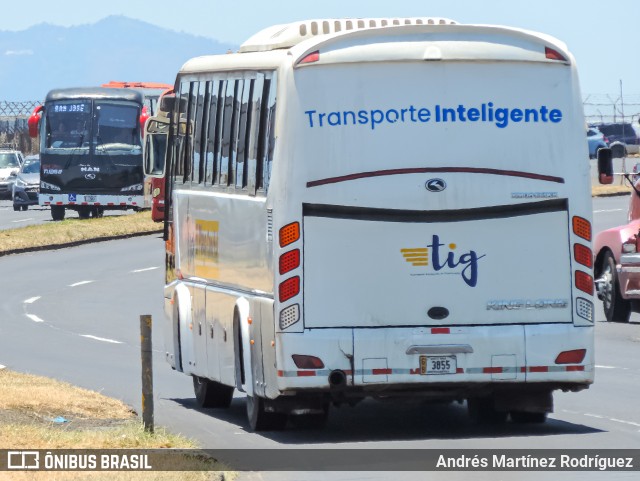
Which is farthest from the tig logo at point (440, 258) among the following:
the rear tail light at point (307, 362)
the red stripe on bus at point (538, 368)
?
the rear tail light at point (307, 362)

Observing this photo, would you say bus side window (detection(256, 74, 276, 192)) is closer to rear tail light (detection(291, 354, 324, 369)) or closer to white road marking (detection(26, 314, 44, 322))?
rear tail light (detection(291, 354, 324, 369))

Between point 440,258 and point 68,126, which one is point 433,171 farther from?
point 68,126

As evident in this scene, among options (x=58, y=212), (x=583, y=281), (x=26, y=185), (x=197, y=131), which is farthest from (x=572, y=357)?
(x=26, y=185)

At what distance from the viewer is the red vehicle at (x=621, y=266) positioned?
26016 mm

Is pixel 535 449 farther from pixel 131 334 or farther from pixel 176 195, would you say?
pixel 131 334

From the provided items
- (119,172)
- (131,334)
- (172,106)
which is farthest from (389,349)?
(119,172)

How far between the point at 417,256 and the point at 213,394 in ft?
12.9

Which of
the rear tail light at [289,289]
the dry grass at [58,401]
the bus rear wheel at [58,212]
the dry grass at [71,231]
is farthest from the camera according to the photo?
the bus rear wheel at [58,212]

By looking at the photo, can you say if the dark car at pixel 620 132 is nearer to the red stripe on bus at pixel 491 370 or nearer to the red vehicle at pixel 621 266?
the red vehicle at pixel 621 266

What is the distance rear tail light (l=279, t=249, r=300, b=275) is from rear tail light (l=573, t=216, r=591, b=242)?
2.25 meters

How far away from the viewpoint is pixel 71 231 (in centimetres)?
4812

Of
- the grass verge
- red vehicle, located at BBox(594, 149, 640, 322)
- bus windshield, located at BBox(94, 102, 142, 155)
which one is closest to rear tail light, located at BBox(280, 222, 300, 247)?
the grass verge

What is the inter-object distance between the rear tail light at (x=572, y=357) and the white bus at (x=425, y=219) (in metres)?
0.02

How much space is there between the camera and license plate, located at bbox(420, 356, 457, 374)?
49.0 ft
